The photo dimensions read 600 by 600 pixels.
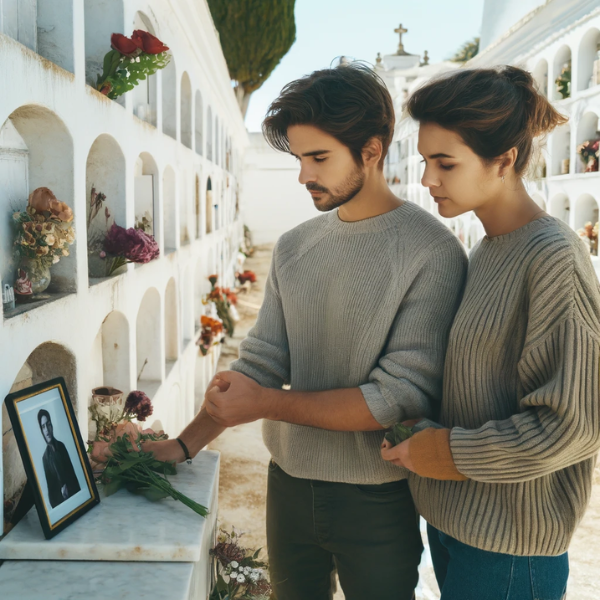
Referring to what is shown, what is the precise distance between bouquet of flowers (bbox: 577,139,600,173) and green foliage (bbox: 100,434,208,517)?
4746mm

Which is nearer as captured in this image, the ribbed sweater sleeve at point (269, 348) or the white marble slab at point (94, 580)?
the white marble slab at point (94, 580)

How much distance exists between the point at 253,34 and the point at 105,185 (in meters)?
10.0

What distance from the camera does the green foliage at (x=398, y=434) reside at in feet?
3.96

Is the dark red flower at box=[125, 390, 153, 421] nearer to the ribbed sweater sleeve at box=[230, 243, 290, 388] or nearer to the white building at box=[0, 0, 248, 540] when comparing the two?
the white building at box=[0, 0, 248, 540]

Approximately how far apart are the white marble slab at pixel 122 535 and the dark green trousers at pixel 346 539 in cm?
27

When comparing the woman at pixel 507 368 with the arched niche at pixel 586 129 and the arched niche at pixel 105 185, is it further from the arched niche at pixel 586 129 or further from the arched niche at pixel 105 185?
the arched niche at pixel 586 129

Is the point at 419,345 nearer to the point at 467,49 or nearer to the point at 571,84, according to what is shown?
the point at 571,84

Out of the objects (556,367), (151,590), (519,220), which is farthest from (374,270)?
(151,590)

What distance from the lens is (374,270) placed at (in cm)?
138

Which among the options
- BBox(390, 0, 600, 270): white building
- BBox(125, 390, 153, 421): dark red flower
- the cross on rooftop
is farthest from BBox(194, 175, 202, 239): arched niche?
the cross on rooftop

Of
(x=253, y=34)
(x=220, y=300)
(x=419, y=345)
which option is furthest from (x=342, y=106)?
(x=253, y=34)

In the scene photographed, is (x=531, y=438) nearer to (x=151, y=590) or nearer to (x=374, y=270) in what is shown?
(x=374, y=270)

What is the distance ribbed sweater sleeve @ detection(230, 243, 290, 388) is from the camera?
150 cm

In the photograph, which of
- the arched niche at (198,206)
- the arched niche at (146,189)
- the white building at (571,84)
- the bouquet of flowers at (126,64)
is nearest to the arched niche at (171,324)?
the arched niche at (146,189)
